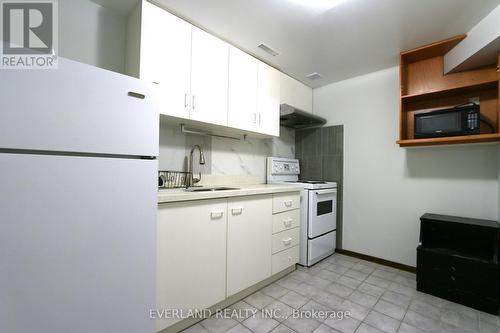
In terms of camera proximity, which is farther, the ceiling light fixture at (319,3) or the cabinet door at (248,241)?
the cabinet door at (248,241)

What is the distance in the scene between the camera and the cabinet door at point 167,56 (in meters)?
1.46

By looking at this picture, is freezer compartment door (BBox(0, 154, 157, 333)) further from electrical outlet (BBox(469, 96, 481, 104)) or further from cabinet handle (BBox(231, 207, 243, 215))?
electrical outlet (BBox(469, 96, 481, 104))

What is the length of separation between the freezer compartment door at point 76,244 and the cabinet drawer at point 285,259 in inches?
47.1

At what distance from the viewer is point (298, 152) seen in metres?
3.25

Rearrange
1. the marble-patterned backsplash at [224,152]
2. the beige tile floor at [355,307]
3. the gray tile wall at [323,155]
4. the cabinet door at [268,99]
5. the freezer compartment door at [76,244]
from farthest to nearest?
the gray tile wall at [323,155]
the cabinet door at [268,99]
the marble-patterned backsplash at [224,152]
the beige tile floor at [355,307]
the freezer compartment door at [76,244]

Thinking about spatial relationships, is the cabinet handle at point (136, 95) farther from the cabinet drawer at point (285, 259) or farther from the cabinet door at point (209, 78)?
the cabinet drawer at point (285, 259)

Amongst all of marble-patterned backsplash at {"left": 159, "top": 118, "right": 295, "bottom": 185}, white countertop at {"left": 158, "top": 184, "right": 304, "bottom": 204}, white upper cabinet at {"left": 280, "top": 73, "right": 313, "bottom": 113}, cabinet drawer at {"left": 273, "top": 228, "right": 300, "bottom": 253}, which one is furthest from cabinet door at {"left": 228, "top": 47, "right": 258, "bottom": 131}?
cabinet drawer at {"left": 273, "top": 228, "right": 300, "bottom": 253}

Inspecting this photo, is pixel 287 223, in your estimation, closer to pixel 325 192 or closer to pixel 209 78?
pixel 325 192

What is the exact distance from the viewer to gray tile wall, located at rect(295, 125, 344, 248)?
2838 mm

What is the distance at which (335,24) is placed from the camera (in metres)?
1.74

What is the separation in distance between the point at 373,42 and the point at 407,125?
3.16 ft

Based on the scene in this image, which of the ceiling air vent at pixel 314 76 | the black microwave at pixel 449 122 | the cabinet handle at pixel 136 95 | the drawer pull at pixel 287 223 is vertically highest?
the ceiling air vent at pixel 314 76

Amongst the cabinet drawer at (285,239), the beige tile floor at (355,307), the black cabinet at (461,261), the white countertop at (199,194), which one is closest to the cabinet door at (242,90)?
the white countertop at (199,194)

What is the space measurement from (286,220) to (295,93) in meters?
1.64
